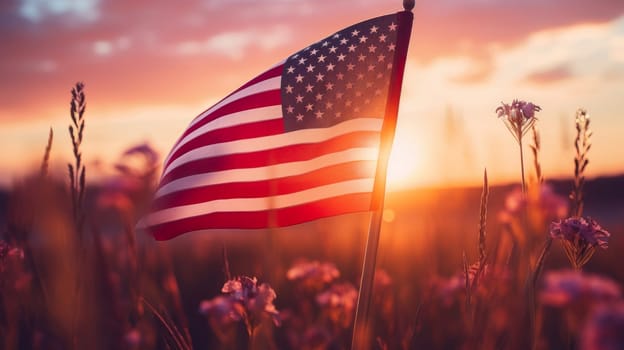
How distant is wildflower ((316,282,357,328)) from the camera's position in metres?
4.79

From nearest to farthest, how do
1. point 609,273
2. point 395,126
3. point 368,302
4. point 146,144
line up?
point 146,144 < point 368,302 < point 395,126 < point 609,273

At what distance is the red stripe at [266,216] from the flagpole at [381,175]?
0.15 metres

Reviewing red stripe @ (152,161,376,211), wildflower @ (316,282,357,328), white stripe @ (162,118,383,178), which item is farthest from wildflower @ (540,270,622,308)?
wildflower @ (316,282,357,328)

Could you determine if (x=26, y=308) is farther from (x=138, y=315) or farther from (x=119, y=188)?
(x=119, y=188)

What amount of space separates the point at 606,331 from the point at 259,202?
3532 mm

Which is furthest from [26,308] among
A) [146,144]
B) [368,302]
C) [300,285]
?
[300,285]

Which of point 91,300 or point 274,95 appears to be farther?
point 274,95

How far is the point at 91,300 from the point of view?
60.9 inches

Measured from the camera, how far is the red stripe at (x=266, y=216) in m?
4.32

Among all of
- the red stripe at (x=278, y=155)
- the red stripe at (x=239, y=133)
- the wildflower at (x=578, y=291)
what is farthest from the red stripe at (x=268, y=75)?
the wildflower at (x=578, y=291)

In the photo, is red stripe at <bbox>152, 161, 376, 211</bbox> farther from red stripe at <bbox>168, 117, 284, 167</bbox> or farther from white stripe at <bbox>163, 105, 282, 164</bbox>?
white stripe at <bbox>163, 105, 282, 164</bbox>

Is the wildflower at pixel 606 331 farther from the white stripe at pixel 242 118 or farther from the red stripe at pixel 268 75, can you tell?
the red stripe at pixel 268 75

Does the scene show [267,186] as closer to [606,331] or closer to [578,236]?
[578,236]

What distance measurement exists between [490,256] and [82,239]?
5.48ft
